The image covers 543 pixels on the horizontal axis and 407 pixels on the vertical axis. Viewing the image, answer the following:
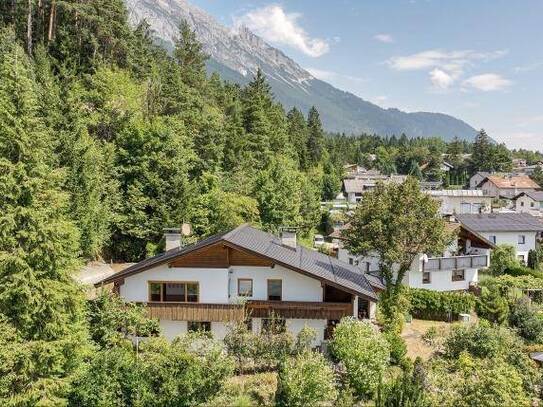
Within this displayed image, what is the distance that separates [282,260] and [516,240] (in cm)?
3939

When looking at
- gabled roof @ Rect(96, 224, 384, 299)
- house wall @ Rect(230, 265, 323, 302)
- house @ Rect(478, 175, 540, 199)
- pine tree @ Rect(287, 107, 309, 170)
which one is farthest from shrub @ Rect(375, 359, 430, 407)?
house @ Rect(478, 175, 540, 199)

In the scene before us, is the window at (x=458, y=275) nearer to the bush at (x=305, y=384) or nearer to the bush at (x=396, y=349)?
the bush at (x=396, y=349)

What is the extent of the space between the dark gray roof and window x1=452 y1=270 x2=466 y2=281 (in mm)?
13238

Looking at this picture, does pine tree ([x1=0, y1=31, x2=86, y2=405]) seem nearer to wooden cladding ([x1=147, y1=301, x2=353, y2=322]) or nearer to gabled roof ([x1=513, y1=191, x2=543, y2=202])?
wooden cladding ([x1=147, y1=301, x2=353, y2=322])

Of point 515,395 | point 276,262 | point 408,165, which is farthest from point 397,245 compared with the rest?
point 408,165

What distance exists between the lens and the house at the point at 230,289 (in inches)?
986

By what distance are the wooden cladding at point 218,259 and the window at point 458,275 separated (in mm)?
21450

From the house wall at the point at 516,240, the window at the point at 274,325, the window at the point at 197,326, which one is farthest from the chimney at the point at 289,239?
the house wall at the point at 516,240

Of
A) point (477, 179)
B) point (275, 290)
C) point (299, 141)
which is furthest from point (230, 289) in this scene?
point (477, 179)

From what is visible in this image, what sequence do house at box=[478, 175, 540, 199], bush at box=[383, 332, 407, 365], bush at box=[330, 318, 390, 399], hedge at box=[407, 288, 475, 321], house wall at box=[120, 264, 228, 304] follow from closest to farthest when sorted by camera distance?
bush at box=[330, 318, 390, 399] → bush at box=[383, 332, 407, 365] → house wall at box=[120, 264, 228, 304] → hedge at box=[407, 288, 475, 321] → house at box=[478, 175, 540, 199]

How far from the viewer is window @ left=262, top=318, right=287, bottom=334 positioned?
79.7 ft

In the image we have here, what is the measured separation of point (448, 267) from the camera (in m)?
38.8

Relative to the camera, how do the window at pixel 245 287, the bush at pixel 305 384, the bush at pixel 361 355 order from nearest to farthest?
1. the bush at pixel 305 384
2. the bush at pixel 361 355
3. the window at pixel 245 287

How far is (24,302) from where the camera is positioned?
1883 centimetres
